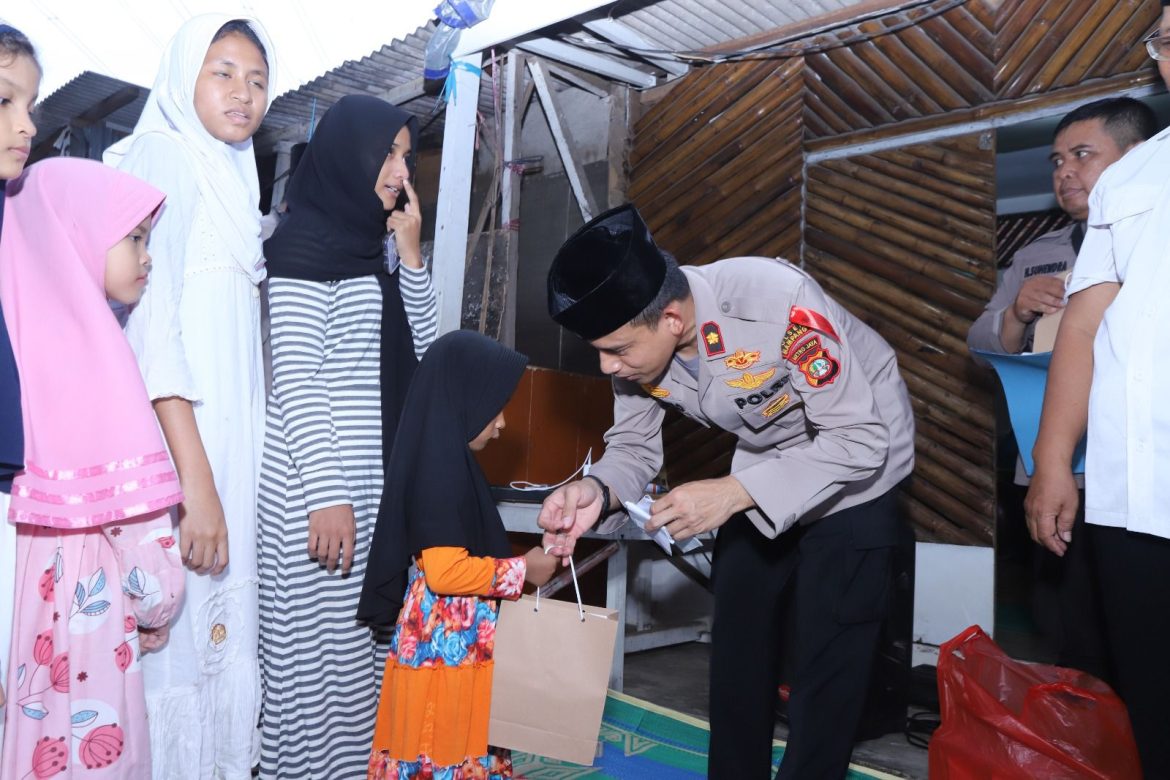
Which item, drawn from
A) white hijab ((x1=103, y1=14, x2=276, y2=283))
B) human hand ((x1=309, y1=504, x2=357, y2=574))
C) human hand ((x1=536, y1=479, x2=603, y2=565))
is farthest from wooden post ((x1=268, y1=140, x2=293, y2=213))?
human hand ((x1=536, y1=479, x2=603, y2=565))

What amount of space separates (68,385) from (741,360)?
49.6 inches

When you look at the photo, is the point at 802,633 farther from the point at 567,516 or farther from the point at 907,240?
the point at 907,240

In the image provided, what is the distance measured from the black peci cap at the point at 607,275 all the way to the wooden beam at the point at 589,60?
285cm

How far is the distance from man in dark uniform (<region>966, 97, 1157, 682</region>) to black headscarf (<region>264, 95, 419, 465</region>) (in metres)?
1.83

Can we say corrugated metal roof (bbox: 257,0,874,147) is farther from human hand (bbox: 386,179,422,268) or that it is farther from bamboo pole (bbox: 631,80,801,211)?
human hand (bbox: 386,179,422,268)

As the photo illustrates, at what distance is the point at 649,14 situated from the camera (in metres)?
4.26

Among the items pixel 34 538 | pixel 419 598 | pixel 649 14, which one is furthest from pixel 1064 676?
pixel 649 14

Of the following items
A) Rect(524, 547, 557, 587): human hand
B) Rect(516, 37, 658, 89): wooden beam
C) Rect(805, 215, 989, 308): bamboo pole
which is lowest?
Rect(524, 547, 557, 587): human hand

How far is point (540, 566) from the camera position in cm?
212

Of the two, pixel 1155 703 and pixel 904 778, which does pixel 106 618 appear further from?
pixel 904 778

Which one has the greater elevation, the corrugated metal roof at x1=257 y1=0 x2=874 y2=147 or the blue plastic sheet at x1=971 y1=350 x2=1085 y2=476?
the corrugated metal roof at x1=257 y1=0 x2=874 y2=147

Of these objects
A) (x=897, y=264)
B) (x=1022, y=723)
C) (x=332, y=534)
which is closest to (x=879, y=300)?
(x=897, y=264)

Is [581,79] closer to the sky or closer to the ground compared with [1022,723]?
closer to the sky

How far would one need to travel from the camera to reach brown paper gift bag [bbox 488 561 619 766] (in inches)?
68.3
